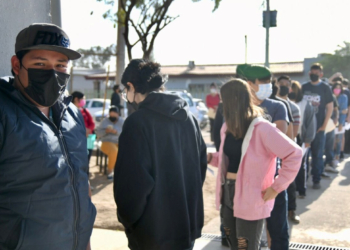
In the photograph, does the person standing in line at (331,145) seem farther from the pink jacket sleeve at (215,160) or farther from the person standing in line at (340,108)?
the pink jacket sleeve at (215,160)

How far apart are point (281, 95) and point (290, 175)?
10.7 ft

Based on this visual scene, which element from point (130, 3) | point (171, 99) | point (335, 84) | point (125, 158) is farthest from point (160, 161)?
point (335, 84)

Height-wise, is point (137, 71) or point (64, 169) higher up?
point (137, 71)

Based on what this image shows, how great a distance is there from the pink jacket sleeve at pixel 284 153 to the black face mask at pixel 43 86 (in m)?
1.83

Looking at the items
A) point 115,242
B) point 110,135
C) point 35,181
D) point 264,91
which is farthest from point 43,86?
point 110,135

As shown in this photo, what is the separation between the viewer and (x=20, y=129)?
7.15ft

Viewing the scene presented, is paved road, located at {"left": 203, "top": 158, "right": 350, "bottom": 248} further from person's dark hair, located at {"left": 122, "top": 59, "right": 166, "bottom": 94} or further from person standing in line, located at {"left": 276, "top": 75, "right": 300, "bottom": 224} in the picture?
person's dark hair, located at {"left": 122, "top": 59, "right": 166, "bottom": 94}

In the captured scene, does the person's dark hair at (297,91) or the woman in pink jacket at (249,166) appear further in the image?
the person's dark hair at (297,91)

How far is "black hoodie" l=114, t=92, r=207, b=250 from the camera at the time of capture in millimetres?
2945

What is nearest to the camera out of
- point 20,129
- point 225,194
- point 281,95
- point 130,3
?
point 20,129

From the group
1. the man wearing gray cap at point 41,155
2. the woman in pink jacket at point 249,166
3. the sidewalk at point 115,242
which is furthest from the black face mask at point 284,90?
the man wearing gray cap at point 41,155

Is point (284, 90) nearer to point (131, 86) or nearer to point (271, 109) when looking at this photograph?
point (271, 109)

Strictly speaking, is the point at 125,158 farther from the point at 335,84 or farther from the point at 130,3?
the point at 335,84

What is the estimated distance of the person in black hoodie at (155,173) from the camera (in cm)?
295
